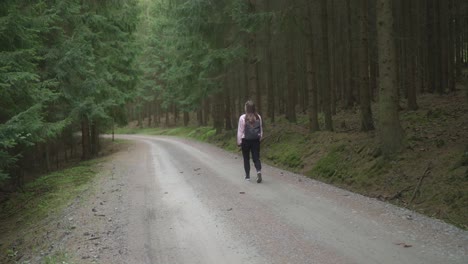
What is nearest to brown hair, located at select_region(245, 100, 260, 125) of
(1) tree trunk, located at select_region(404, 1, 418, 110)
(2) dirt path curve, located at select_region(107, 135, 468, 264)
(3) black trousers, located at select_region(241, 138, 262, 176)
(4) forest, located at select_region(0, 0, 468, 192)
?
(3) black trousers, located at select_region(241, 138, 262, 176)

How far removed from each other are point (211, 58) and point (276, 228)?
15.0 m

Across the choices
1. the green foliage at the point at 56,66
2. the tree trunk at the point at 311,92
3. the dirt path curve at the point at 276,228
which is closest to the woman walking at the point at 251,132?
the dirt path curve at the point at 276,228

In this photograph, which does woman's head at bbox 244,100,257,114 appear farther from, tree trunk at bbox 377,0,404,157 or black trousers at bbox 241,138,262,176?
tree trunk at bbox 377,0,404,157

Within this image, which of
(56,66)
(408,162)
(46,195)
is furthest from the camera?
(56,66)

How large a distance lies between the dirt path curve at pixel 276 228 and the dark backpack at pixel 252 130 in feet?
4.19

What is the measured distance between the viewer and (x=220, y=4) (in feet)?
63.9

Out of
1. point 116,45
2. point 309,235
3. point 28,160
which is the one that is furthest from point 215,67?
point 309,235

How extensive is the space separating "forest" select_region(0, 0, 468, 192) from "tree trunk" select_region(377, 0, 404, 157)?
0.08 feet

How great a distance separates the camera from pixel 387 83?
946cm

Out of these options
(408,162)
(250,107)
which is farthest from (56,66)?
(408,162)

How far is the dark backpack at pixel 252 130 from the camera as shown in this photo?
407 inches

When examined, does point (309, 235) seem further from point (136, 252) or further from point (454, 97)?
point (454, 97)

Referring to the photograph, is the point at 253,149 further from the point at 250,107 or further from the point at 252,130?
the point at 250,107

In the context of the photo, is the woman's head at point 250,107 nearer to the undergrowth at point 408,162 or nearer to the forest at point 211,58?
the undergrowth at point 408,162
